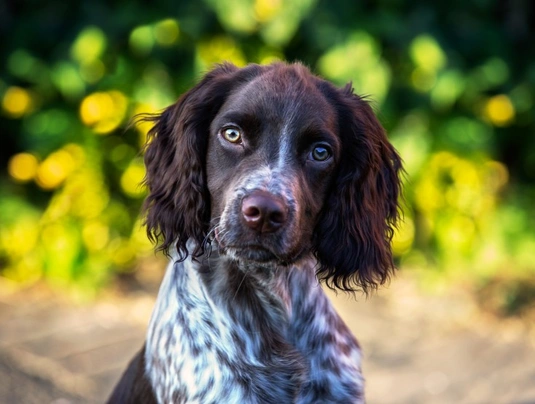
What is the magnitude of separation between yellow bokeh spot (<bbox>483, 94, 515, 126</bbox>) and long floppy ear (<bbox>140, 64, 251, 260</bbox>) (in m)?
3.22

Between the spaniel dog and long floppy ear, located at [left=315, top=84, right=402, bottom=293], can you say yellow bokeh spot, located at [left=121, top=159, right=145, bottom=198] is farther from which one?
long floppy ear, located at [left=315, top=84, right=402, bottom=293]

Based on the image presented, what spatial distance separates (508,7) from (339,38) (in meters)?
1.74

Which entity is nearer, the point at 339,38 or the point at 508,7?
the point at 339,38

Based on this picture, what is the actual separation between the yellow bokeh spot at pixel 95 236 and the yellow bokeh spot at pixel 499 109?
2.78 metres

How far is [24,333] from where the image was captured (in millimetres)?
4902

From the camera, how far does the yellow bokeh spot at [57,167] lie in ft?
17.5

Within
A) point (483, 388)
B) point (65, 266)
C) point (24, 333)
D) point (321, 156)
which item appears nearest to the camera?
point (321, 156)

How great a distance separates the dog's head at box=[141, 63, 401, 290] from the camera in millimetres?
2451

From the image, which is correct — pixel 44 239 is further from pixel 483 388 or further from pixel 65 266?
pixel 483 388

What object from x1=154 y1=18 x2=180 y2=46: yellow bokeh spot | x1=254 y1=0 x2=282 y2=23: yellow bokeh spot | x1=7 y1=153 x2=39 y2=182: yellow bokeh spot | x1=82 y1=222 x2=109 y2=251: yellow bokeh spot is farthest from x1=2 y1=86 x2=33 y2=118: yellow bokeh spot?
x1=254 y1=0 x2=282 y2=23: yellow bokeh spot

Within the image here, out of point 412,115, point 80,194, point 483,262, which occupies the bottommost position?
point 80,194

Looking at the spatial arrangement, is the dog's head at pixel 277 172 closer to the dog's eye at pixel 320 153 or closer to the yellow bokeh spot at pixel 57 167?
the dog's eye at pixel 320 153

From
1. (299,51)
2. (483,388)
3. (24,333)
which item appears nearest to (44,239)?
(24,333)

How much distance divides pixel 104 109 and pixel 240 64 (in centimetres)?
95
